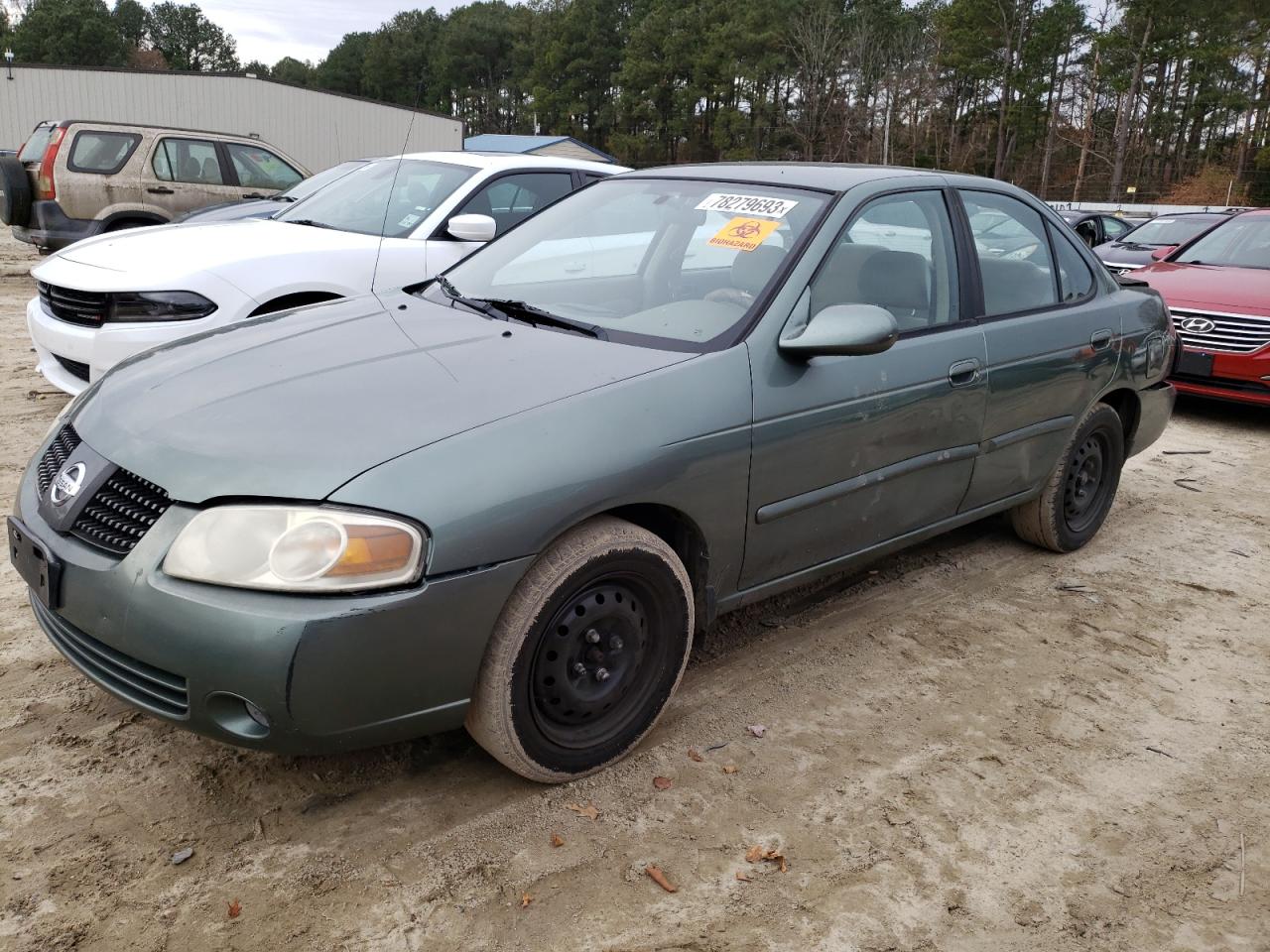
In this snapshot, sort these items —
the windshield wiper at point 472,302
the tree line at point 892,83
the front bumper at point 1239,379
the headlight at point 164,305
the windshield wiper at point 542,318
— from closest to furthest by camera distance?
the windshield wiper at point 542,318, the windshield wiper at point 472,302, the headlight at point 164,305, the front bumper at point 1239,379, the tree line at point 892,83

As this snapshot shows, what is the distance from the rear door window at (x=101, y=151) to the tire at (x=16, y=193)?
0.57 metres

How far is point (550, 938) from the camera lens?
2160mm

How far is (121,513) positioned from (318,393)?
54 cm

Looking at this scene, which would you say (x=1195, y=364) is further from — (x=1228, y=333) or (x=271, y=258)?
(x=271, y=258)

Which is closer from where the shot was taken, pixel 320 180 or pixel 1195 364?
pixel 1195 364

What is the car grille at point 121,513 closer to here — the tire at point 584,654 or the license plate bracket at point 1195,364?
the tire at point 584,654

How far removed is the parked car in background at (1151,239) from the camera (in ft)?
37.3

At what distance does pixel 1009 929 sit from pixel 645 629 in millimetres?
1123

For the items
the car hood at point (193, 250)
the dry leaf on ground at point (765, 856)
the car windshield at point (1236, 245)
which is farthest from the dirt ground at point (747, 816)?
the car windshield at point (1236, 245)

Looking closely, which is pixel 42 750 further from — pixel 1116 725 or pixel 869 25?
pixel 869 25

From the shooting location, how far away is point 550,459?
7.96ft

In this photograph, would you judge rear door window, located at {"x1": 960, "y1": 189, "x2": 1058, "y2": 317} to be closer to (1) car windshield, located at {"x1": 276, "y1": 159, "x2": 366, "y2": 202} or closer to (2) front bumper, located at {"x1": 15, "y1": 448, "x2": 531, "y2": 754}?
(2) front bumper, located at {"x1": 15, "y1": 448, "x2": 531, "y2": 754}

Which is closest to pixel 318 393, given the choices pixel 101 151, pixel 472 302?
pixel 472 302

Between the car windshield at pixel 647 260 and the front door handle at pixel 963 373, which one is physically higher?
the car windshield at pixel 647 260
